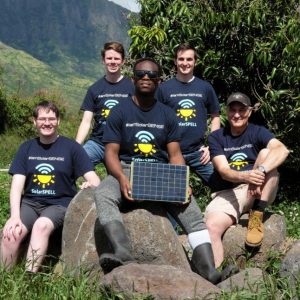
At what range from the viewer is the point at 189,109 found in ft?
23.6

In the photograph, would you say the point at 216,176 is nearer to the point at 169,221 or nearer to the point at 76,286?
the point at 169,221

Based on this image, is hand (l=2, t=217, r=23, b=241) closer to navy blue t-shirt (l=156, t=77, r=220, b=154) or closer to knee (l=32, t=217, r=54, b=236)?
knee (l=32, t=217, r=54, b=236)

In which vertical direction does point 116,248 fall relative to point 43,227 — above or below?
below

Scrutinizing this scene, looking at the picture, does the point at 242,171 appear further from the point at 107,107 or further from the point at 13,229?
the point at 13,229

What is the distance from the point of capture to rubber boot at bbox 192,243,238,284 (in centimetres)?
560

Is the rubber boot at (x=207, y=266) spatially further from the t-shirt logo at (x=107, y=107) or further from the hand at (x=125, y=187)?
the t-shirt logo at (x=107, y=107)

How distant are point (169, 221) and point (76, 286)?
1.27 meters

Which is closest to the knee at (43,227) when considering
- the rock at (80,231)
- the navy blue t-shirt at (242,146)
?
the rock at (80,231)

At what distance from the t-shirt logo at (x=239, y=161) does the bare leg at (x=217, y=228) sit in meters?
0.53

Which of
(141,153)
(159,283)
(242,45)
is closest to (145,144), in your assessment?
(141,153)

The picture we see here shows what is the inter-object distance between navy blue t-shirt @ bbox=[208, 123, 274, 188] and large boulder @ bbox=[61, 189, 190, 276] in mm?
1089

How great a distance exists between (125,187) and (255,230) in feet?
5.03

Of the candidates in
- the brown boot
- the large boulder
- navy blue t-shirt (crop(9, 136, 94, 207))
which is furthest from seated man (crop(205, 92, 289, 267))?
navy blue t-shirt (crop(9, 136, 94, 207))

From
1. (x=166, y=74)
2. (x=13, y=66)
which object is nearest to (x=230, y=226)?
(x=166, y=74)
